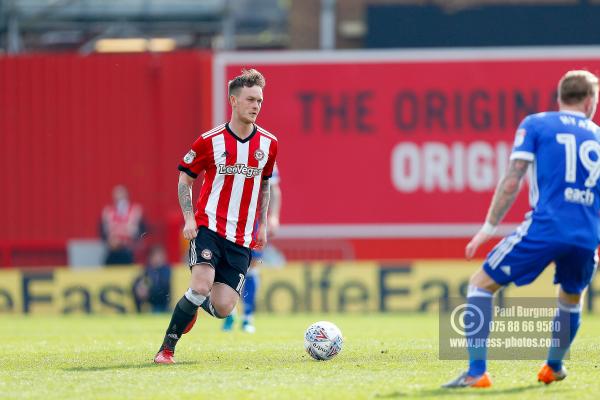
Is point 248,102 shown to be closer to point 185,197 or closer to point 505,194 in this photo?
point 185,197

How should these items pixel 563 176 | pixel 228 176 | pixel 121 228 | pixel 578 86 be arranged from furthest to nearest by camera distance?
pixel 121 228 → pixel 228 176 → pixel 578 86 → pixel 563 176

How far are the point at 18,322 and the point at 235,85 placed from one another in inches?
360

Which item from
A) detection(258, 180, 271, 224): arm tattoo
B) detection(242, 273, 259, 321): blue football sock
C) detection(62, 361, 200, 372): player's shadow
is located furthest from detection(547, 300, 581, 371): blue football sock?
detection(242, 273, 259, 321): blue football sock

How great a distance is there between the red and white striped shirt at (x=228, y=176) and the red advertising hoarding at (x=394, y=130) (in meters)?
12.3

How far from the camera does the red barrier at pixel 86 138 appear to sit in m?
23.3

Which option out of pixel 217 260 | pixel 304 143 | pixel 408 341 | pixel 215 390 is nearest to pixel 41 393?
pixel 215 390

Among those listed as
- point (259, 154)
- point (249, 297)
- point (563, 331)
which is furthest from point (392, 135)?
point (563, 331)

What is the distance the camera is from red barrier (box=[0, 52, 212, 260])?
76.5ft

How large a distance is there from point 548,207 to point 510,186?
30cm

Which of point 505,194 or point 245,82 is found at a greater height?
point 245,82

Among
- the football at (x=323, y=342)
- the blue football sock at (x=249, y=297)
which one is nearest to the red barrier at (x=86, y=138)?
the blue football sock at (x=249, y=297)

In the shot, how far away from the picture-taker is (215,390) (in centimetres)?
790

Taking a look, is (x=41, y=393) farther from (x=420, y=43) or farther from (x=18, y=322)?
(x=420, y=43)

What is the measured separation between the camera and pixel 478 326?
774 cm
